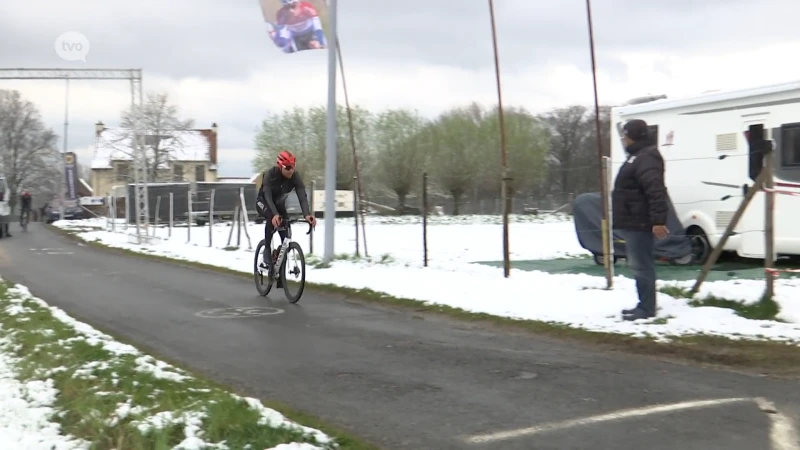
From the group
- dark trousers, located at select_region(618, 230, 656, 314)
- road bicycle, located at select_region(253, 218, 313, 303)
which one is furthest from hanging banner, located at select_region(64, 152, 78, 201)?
dark trousers, located at select_region(618, 230, 656, 314)

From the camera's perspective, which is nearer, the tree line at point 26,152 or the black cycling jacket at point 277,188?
the black cycling jacket at point 277,188

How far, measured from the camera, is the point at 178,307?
33.8ft

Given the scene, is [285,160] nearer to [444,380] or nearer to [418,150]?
[444,380]

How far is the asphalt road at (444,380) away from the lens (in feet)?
14.9

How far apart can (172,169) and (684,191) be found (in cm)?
5991

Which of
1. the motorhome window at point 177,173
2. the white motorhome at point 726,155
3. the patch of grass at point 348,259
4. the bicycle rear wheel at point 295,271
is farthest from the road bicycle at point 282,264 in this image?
the motorhome window at point 177,173

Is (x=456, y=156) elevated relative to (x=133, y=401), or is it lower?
elevated

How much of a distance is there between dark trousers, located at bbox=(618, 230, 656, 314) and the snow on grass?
4.27 metres

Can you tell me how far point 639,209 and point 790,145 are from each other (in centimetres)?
597

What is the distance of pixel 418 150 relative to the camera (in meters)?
56.6

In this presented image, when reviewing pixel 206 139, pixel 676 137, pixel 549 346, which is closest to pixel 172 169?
pixel 206 139

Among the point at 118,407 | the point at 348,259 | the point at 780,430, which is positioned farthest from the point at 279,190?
the point at 780,430

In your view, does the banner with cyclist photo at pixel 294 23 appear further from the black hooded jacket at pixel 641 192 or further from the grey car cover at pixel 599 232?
the black hooded jacket at pixel 641 192

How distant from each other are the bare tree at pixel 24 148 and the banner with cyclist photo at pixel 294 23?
73.1 meters
